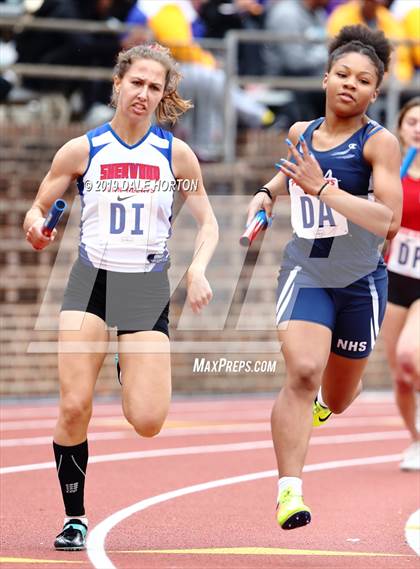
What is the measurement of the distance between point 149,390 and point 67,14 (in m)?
8.90

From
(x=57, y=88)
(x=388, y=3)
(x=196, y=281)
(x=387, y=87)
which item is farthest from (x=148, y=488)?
(x=388, y=3)

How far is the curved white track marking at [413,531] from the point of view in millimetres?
7068

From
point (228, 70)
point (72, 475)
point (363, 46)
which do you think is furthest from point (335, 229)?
point (228, 70)

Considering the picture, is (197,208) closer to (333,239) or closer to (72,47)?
(333,239)

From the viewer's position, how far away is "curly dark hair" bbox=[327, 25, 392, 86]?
683 centimetres

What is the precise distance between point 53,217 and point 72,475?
1.32 meters

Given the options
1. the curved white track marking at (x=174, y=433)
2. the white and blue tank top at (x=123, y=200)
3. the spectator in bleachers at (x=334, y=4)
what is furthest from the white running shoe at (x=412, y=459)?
the spectator in bleachers at (x=334, y=4)

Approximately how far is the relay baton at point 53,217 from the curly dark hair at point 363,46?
5.22 feet

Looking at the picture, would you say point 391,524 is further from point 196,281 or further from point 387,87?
point 387,87

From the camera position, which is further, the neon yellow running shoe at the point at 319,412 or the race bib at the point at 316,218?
the neon yellow running shoe at the point at 319,412

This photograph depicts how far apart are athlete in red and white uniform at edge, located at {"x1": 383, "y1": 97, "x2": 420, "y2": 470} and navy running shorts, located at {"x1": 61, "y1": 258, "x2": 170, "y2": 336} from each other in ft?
11.1

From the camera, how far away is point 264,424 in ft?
43.5

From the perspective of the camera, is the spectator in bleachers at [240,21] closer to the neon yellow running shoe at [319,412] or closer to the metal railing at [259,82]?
the metal railing at [259,82]

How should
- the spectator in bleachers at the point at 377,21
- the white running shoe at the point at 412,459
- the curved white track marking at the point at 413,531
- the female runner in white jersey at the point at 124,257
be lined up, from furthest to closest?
the spectator in bleachers at the point at 377,21 → the white running shoe at the point at 412,459 → the curved white track marking at the point at 413,531 → the female runner in white jersey at the point at 124,257
